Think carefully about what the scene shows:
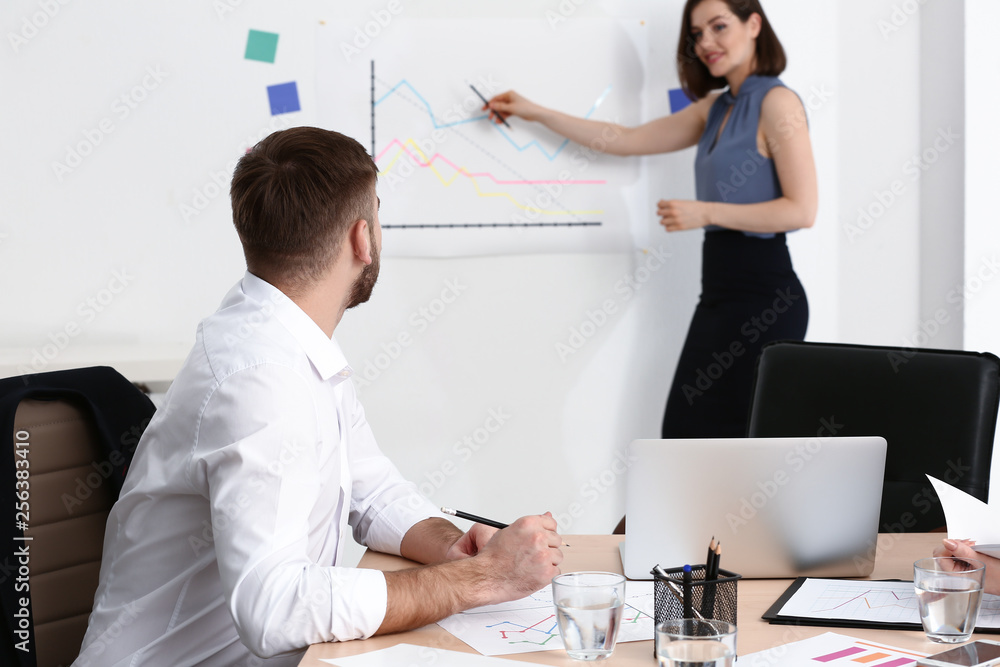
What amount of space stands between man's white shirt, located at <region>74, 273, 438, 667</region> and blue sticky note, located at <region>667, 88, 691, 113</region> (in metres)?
1.71

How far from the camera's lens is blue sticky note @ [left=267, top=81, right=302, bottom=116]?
8.52 feet

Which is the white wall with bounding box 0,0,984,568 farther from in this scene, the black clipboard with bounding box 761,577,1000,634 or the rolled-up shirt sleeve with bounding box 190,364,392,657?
the black clipboard with bounding box 761,577,1000,634

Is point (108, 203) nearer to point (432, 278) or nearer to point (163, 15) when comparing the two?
point (163, 15)

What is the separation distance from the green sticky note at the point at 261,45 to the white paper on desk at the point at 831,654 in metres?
2.24

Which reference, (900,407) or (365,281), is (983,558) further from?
(365,281)

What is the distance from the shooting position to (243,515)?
3.21 ft

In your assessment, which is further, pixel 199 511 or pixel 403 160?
pixel 403 160

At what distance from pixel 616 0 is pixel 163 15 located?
1320mm

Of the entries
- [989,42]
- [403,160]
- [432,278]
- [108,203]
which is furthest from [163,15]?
[989,42]

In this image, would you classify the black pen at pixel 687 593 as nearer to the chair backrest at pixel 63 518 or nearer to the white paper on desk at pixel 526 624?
the white paper on desk at pixel 526 624

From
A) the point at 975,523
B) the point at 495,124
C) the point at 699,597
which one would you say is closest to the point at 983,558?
the point at 975,523

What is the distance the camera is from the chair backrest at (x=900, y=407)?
153cm

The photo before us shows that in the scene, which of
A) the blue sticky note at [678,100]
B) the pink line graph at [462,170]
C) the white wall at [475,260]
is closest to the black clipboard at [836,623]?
the white wall at [475,260]

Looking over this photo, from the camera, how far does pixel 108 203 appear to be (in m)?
2.57
